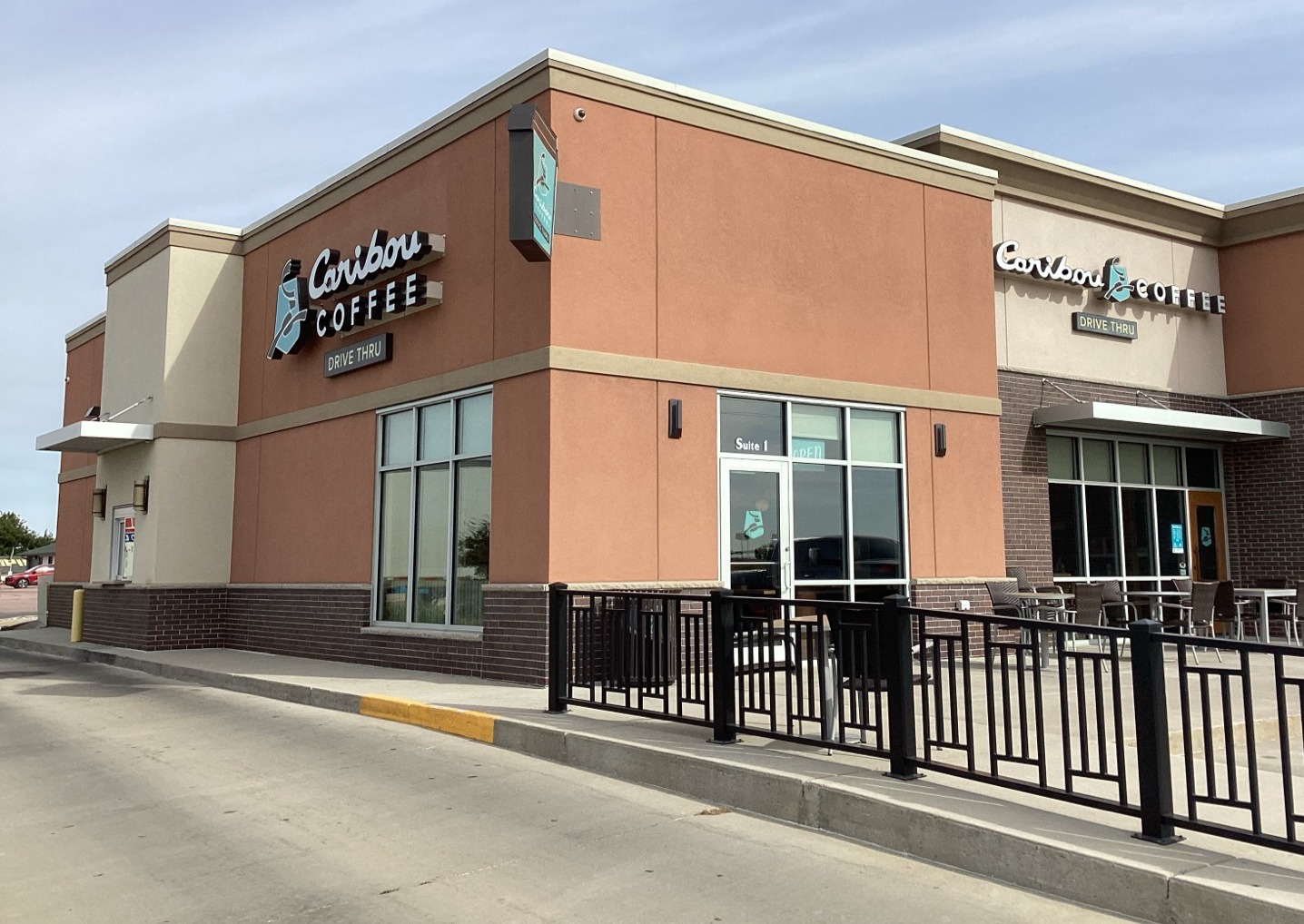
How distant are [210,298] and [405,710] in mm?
11287

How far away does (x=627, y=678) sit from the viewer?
9.16m

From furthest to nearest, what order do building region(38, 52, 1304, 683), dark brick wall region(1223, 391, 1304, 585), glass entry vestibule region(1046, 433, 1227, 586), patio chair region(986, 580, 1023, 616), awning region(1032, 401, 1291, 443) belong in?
1. dark brick wall region(1223, 391, 1304, 585)
2. glass entry vestibule region(1046, 433, 1227, 586)
3. awning region(1032, 401, 1291, 443)
4. patio chair region(986, 580, 1023, 616)
5. building region(38, 52, 1304, 683)

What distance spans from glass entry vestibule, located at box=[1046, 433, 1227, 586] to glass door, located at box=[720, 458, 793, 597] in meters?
6.15

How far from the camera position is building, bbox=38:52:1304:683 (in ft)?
41.1

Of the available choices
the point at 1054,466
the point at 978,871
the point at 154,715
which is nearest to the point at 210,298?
the point at 154,715

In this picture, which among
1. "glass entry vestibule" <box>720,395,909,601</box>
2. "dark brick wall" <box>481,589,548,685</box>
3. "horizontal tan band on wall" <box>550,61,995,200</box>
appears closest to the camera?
"dark brick wall" <box>481,589,548,685</box>

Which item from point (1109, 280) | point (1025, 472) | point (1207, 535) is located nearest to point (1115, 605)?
point (1025, 472)

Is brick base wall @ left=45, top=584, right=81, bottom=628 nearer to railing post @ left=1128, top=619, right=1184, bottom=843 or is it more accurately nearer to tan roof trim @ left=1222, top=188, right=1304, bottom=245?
railing post @ left=1128, top=619, right=1184, bottom=843

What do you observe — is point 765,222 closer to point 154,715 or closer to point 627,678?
point 627,678

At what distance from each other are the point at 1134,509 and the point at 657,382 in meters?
10.5

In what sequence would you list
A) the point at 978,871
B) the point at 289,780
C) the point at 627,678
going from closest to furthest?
1. the point at 978,871
2. the point at 289,780
3. the point at 627,678

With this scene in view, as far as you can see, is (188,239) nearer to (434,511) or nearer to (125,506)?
→ (125,506)

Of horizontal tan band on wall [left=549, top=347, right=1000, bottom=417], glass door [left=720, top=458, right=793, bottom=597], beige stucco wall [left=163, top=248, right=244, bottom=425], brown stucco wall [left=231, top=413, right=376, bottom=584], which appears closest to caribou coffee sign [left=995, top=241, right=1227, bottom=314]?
horizontal tan band on wall [left=549, top=347, right=1000, bottom=417]

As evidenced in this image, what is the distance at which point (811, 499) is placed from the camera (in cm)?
1390
